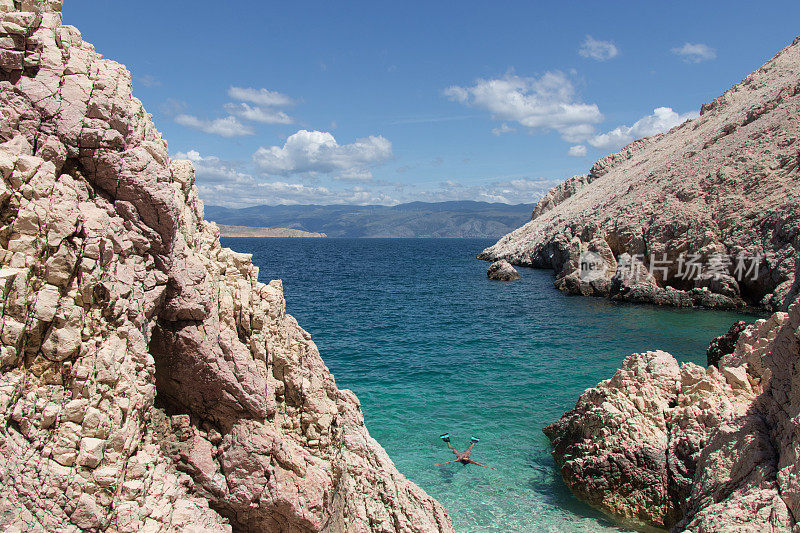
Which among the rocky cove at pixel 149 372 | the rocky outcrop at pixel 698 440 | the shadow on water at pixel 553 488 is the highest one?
the rocky cove at pixel 149 372

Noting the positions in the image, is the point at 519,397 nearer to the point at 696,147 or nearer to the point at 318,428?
the point at 318,428

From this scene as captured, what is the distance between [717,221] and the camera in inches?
1844

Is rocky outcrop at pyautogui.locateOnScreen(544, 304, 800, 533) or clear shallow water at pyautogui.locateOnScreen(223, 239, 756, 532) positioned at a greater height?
rocky outcrop at pyautogui.locateOnScreen(544, 304, 800, 533)

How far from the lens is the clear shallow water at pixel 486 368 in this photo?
50.4 ft

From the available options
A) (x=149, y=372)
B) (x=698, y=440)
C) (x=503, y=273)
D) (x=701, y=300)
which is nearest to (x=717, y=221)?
(x=701, y=300)

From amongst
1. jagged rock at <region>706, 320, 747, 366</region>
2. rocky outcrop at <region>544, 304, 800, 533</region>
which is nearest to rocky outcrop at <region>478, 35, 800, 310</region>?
jagged rock at <region>706, 320, 747, 366</region>

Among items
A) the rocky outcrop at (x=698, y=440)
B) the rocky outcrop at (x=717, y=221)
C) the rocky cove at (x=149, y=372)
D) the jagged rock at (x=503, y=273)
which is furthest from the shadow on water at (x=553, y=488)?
the jagged rock at (x=503, y=273)

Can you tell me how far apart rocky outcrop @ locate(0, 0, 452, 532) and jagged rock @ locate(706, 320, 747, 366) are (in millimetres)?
17819

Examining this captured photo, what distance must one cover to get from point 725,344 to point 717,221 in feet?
109

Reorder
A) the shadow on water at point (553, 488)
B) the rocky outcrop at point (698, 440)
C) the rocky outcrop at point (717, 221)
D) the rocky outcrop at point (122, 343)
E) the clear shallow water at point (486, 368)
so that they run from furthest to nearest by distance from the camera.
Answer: the rocky outcrop at point (717, 221) → the clear shallow water at point (486, 368) → the shadow on water at point (553, 488) → the rocky outcrop at point (698, 440) → the rocky outcrop at point (122, 343)

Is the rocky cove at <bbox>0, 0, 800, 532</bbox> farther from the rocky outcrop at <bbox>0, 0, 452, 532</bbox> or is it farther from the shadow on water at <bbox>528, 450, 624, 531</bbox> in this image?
the shadow on water at <bbox>528, 450, 624, 531</bbox>

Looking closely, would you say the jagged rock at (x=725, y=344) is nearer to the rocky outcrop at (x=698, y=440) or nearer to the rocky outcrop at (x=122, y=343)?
the rocky outcrop at (x=698, y=440)

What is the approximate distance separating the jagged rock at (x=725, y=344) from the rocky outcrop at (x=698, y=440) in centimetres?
345

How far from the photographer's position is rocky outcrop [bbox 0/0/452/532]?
178 inches
